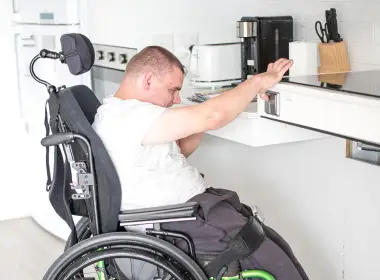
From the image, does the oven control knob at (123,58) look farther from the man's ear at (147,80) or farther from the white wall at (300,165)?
the man's ear at (147,80)

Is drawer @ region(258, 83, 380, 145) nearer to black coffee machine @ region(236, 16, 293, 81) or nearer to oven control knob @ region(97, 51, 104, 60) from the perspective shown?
black coffee machine @ region(236, 16, 293, 81)

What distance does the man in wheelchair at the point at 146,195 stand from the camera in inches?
75.0

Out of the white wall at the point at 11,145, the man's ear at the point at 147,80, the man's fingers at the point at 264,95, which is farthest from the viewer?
the white wall at the point at 11,145

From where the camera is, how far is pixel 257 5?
3209 millimetres

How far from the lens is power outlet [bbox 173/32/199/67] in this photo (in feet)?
11.3

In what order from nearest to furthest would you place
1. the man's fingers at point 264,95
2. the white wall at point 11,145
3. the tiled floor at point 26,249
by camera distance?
the man's fingers at point 264,95 → the tiled floor at point 26,249 → the white wall at point 11,145

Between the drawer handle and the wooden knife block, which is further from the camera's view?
the wooden knife block

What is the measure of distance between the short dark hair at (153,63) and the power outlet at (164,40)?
137 centimetres

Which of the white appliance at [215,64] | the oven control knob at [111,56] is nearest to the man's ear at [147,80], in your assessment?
the white appliance at [215,64]

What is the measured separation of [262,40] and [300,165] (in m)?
0.59

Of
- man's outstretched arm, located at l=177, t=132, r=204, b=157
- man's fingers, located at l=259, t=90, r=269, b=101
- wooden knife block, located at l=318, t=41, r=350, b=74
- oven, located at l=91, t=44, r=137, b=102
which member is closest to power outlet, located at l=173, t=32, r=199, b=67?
oven, located at l=91, t=44, r=137, b=102

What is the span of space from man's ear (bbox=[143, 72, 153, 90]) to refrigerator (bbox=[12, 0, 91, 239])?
1.78 metres

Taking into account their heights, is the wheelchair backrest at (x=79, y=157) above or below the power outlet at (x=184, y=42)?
below

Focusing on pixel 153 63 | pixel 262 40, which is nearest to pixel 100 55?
pixel 262 40
